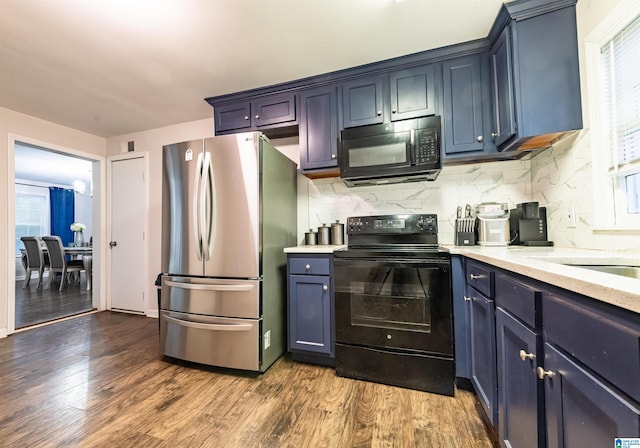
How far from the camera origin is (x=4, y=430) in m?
1.41

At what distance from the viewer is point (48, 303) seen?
3.89 meters

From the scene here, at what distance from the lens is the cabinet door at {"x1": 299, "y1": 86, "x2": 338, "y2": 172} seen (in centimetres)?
228

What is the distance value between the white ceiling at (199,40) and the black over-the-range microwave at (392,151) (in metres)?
0.57

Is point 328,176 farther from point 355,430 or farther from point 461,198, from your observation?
point 355,430

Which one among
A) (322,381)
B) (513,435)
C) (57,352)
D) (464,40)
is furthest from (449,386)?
(57,352)

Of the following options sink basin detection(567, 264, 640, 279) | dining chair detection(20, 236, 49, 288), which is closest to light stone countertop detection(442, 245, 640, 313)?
sink basin detection(567, 264, 640, 279)

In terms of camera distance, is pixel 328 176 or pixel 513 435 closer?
pixel 513 435

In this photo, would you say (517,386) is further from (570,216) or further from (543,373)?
(570,216)

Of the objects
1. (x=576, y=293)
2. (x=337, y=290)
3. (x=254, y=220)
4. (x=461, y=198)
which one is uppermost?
(x=461, y=198)

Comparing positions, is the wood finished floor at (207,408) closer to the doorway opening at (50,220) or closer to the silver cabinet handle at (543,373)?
the silver cabinet handle at (543,373)

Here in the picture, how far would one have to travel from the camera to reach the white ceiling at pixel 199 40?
1.60m

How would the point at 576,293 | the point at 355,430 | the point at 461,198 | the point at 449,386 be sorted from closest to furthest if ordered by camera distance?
the point at 576,293 → the point at 355,430 → the point at 449,386 → the point at 461,198

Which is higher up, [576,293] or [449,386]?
[576,293]

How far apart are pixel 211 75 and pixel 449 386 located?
2939 mm
